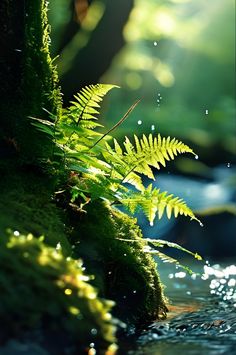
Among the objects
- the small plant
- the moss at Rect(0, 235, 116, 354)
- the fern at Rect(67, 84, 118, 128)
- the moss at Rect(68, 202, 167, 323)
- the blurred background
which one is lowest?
the moss at Rect(0, 235, 116, 354)

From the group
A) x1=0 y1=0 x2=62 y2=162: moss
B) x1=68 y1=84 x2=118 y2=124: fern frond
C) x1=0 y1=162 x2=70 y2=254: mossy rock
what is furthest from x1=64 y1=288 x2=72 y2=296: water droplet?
x1=68 y1=84 x2=118 y2=124: fern frond

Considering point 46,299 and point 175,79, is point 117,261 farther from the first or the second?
point 175,79

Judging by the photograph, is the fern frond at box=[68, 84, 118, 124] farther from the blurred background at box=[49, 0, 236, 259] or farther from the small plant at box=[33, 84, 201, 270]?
the blurred background at box=[49, 0, 236, 259]

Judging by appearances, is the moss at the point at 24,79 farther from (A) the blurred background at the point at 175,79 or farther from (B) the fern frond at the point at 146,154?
(A) the blurred background at the point at 175,79

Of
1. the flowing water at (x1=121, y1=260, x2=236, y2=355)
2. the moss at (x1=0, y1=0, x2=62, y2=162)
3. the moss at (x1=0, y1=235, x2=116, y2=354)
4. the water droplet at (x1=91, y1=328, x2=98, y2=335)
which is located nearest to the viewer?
the moss at (x1=0, y1=235, x2=116, y2=354)

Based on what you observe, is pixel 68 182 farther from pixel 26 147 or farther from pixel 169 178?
pixel 169 178
